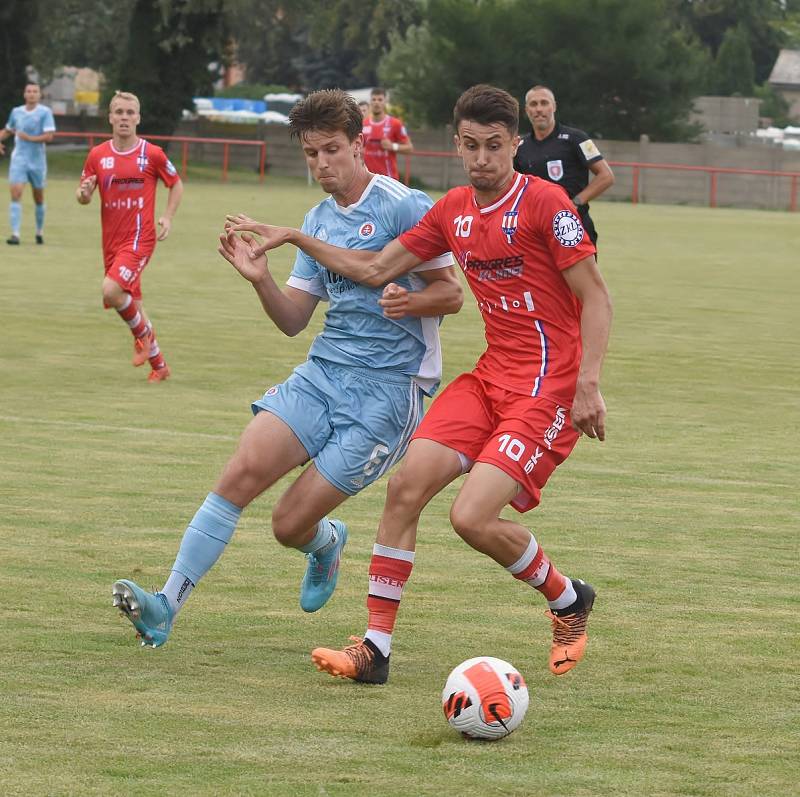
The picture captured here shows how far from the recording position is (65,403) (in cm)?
1184

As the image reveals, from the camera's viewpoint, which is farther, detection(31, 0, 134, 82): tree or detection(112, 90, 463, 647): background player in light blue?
detection(31, 0, 134, 82): tree

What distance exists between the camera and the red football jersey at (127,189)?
13664mm

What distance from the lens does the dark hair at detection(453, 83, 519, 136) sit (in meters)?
5.73

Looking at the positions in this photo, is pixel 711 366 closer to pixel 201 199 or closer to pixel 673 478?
pixel 673 478

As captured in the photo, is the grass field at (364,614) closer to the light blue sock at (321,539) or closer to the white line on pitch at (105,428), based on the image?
the white line on pitch at (105,428)

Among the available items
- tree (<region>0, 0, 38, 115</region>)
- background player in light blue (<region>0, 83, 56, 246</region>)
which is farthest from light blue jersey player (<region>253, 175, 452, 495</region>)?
tree (<region>0, 0, 38, 115</region>)

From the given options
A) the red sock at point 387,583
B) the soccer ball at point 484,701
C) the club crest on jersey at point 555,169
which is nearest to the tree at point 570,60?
the club crest on jersey at point 555,169

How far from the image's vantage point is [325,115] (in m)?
6.08

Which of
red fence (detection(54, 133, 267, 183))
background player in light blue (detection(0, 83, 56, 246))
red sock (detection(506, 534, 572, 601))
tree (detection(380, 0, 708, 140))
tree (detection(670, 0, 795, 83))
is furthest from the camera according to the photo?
tree (detection(670, 0, 795, 83))

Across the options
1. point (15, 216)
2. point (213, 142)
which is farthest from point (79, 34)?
point (15, 216)

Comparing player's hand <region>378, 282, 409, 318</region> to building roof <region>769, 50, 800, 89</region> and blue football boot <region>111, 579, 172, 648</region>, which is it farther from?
building roof <region>769, 50, 800, 89</region>

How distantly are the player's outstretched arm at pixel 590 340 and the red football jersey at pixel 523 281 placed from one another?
11 centimetres

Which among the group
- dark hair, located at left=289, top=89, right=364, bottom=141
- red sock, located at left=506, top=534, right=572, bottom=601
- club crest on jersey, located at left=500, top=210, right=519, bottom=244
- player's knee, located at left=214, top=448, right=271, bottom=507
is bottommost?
red sock, located at left=506, top=534, right=572, bottom=601

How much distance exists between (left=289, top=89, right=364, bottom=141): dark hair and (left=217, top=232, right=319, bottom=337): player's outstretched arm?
456 mm
